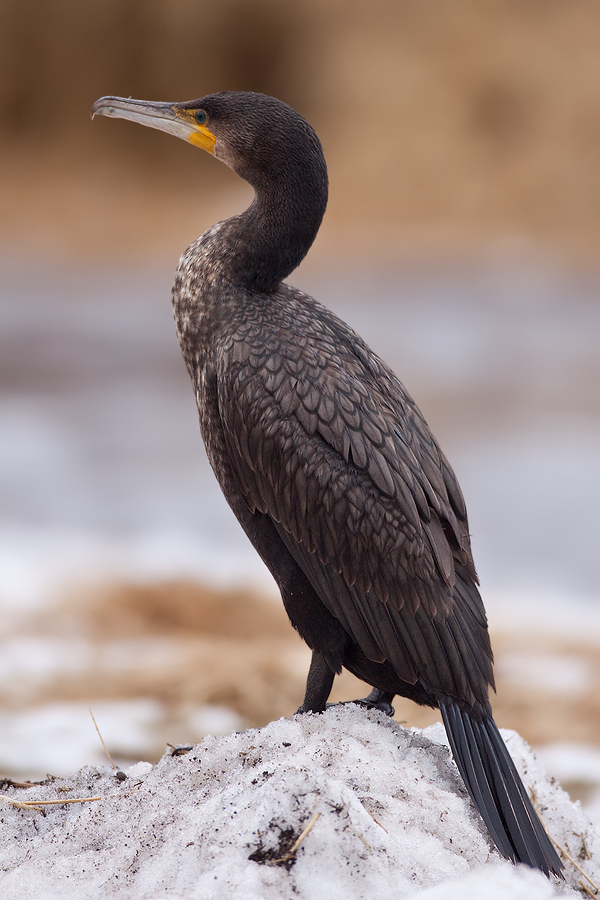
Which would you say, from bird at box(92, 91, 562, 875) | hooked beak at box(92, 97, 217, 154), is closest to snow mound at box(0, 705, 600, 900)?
bird at box(92, 91, 562, 875)

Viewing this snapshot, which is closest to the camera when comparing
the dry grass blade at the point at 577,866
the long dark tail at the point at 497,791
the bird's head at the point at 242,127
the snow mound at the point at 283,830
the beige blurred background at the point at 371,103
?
the snow mound at the point at 283,830

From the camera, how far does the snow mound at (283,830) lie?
1.31 m

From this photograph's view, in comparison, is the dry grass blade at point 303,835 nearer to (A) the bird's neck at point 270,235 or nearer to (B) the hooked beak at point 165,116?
(A) the bird's neck at point 270,235

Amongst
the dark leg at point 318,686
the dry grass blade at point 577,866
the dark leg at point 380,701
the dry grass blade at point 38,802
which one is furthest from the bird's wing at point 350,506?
the dry grass blade at point 38,802

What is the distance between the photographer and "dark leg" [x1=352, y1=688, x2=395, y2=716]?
1963mm

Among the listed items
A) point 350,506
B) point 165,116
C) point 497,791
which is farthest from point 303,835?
point 165,116

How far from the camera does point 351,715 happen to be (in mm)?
1775

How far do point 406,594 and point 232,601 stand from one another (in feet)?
8.37

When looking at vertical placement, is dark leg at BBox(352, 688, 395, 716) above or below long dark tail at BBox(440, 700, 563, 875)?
above

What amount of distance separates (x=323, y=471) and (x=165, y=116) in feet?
2.92

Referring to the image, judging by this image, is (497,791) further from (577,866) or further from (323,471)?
(323,471)

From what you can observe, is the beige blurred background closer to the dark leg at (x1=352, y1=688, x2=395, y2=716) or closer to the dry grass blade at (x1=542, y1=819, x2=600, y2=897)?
the dark leg at (x1=352, y1=688, x2=395, y2=716)

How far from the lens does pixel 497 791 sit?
64.6 inches

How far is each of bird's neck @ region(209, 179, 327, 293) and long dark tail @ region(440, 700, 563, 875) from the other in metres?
0.96
